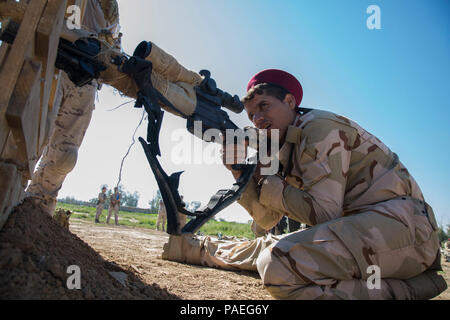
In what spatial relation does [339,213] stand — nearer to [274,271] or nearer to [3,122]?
[274,271]

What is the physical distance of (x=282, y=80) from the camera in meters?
2.48

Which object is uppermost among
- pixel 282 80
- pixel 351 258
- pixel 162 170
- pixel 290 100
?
pixel 282 80

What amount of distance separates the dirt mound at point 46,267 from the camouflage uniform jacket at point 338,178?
0.99m

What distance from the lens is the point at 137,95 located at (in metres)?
2.22

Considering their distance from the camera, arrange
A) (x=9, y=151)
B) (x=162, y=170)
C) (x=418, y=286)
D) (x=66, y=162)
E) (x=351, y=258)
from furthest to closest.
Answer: (x=66, y=162) → (x=162, y=170) → (x=418, y=286) → (x=351, y=258) → (x=9, y=151)

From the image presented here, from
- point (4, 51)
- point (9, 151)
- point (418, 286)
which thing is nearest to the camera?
point (4, 51)

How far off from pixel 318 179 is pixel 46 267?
5.11 ft

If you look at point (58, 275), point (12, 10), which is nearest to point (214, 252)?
point (58, 275)

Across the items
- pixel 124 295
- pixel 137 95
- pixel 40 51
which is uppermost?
pixel 137 95

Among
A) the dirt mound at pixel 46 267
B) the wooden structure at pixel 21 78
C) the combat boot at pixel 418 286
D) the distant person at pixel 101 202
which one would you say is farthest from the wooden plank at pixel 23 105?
the distant person at pixel 101 202
